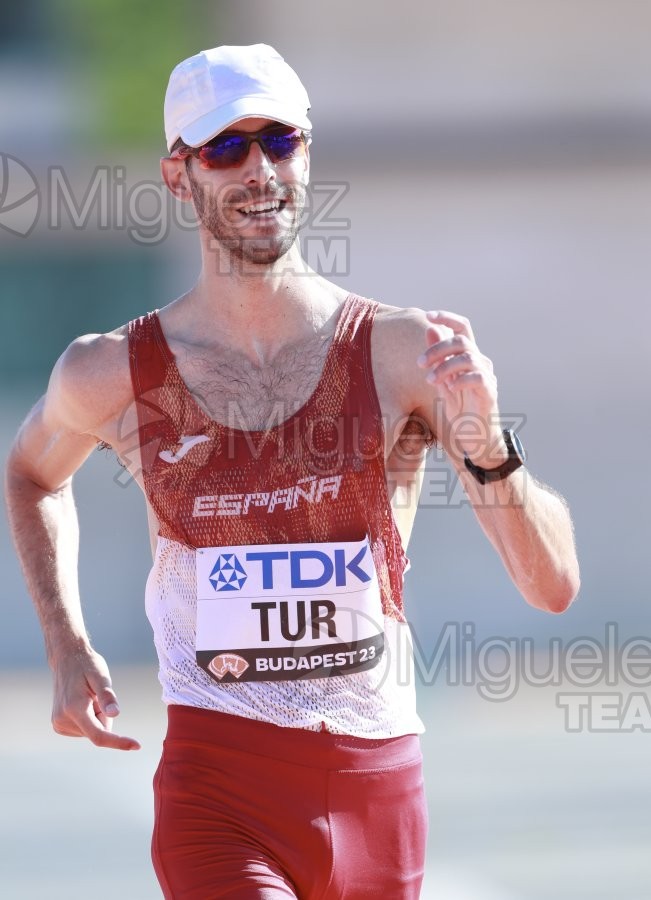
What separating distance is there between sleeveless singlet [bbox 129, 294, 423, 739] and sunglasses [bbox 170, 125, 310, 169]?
1.35 feet

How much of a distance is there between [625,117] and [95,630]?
34.6 ft

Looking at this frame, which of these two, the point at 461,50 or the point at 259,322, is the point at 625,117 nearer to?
the point at 461,50

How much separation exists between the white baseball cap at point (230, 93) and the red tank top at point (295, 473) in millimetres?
467

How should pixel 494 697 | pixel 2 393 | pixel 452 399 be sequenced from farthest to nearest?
pixel 2 393 < pixel 494 697 < pixel 452 399

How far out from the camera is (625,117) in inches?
699

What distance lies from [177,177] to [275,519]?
2.79 ft

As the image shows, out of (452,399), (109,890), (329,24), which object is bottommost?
(109,890)

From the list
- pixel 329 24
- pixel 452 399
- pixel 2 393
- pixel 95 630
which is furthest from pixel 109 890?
pixel 329 24

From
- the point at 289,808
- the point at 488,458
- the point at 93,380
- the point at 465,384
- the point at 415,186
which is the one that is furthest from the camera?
the point at 415,186

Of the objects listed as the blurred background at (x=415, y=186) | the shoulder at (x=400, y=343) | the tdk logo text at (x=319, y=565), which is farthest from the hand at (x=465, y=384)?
the blurred background at (x=415, y=186)

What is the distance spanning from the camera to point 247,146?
10.2 ft

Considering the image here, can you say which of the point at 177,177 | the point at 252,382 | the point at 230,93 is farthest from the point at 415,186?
the point at 252,382

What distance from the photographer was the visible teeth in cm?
308

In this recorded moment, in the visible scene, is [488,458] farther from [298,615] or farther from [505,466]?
[298,615]
